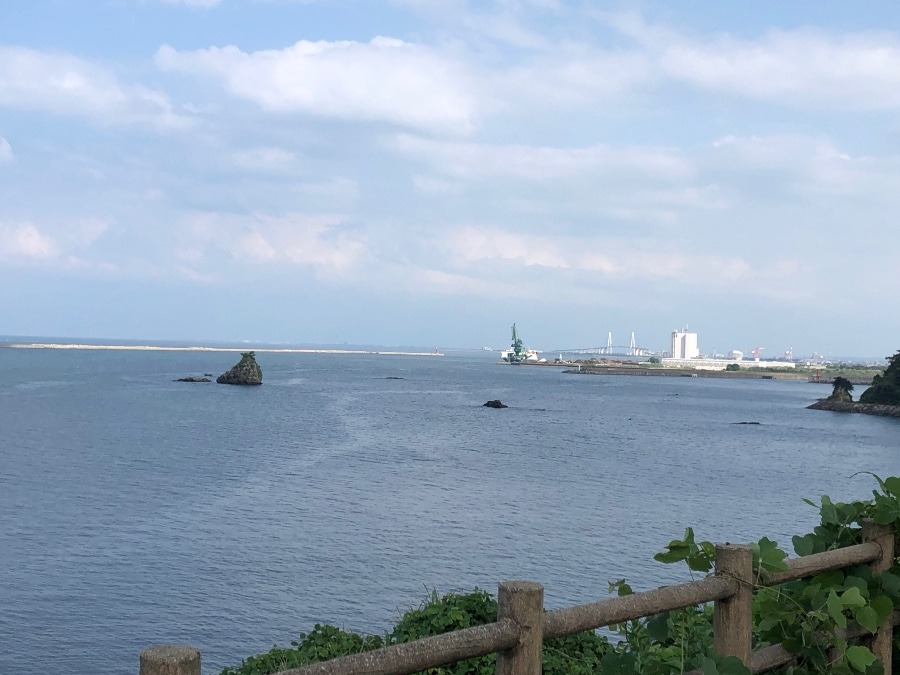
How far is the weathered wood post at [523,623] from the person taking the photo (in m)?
3.16

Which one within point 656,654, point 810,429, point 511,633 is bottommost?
point 810,429

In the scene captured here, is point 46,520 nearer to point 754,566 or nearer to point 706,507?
point 706,507

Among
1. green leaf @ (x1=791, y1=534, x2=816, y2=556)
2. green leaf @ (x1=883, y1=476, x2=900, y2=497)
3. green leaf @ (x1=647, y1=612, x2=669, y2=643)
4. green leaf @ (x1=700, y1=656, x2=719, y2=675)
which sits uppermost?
green leaf @ (x1=883, y1=476, x2=900, y2=497)

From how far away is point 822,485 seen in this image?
4275cm

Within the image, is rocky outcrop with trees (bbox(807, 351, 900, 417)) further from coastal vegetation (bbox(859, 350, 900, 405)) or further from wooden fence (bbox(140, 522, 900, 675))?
wooden fence (bbox(140, 522, 900, 675))

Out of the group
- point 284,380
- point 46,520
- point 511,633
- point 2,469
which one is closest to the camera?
point 511,633

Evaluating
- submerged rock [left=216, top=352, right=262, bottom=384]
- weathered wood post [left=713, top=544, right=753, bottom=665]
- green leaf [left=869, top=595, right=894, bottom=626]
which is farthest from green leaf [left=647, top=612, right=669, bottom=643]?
submerged rock [left=216, top=352, right=262, bottom=384]

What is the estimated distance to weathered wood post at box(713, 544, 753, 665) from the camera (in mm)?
3954

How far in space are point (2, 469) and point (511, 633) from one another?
43.9 metres

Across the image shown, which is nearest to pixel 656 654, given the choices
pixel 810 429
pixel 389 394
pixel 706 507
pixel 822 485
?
pixel 706 507

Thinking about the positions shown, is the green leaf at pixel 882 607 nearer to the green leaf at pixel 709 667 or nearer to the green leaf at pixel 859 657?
the green leaf at pixel 859 657

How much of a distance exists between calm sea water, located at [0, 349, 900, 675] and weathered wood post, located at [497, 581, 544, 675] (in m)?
14.2

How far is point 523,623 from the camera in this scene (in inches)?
124

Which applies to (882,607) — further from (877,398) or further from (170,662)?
(877,398)
